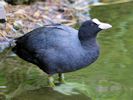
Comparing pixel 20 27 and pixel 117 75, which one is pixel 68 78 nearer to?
pixel 117 75

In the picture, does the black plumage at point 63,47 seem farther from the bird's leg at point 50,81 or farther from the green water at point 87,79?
the green water at point 87,79

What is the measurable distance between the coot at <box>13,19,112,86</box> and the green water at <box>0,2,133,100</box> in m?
0.30

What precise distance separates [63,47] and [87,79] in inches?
28.6

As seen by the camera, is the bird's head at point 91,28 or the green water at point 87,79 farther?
the bird's head at point 91,28

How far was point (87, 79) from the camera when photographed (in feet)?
24.5

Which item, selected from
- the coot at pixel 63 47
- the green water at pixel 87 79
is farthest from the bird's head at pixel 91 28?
the green water at pixel 87 79

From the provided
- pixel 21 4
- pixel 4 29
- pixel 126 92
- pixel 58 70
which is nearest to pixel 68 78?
pixel 58 70

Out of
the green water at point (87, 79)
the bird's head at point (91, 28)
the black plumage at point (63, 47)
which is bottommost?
the green water at point (87, 79)

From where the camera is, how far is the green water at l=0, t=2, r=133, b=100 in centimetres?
697

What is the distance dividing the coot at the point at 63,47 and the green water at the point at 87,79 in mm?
297

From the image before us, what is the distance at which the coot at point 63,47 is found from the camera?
699 cm

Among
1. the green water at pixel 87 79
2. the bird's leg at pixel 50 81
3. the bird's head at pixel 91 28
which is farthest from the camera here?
→ the bird's leg at pixel 50 81

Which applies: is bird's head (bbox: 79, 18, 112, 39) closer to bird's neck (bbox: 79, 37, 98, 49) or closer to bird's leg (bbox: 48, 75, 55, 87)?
bird's neck (bbox: 79, 37, 98, 49)

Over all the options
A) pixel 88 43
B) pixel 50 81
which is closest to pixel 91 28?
pixel 88 43
